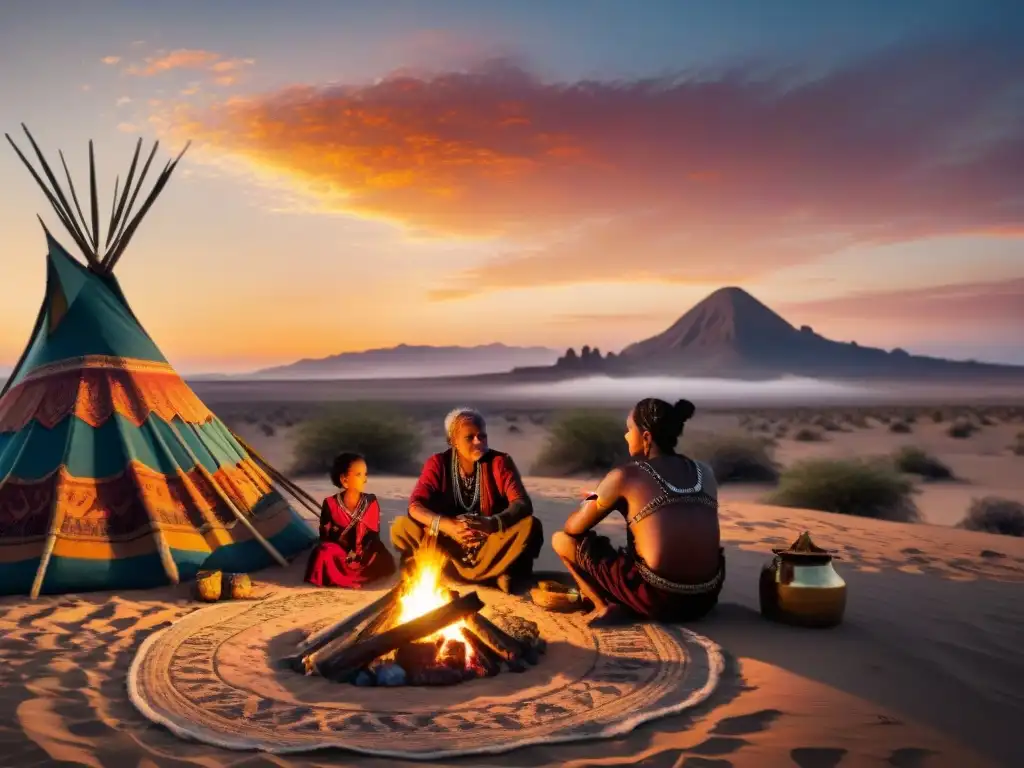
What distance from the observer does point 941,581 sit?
599 cm

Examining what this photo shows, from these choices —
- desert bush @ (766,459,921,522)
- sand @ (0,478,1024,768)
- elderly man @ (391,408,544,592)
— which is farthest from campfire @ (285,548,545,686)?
desert bush @ (766,459,921,522)

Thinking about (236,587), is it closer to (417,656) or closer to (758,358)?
(417,656)

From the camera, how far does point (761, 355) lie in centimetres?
10344

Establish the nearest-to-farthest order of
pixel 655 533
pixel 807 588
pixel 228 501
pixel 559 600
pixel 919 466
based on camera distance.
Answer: pixel 655 533, pixel 807 588, pixel 559 600, pixel 228 501, pixel 919 466

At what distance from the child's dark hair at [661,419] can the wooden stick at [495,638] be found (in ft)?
4.11

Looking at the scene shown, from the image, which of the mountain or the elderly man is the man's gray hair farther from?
the mountain

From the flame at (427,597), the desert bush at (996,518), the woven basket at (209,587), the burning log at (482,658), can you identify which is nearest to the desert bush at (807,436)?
the desert bush at (996,518)

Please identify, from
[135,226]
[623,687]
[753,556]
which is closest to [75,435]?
[135,226]

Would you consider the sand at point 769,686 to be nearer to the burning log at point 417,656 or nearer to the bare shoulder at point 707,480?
the burning log at point 417,656

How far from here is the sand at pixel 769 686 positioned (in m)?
3.12

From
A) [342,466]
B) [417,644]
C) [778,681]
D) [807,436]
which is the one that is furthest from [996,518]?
[807,436]

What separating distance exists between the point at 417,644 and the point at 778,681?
163 centimetres

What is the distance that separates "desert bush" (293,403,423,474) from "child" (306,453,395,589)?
8.99 metres

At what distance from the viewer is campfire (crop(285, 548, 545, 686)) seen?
3818 mm
